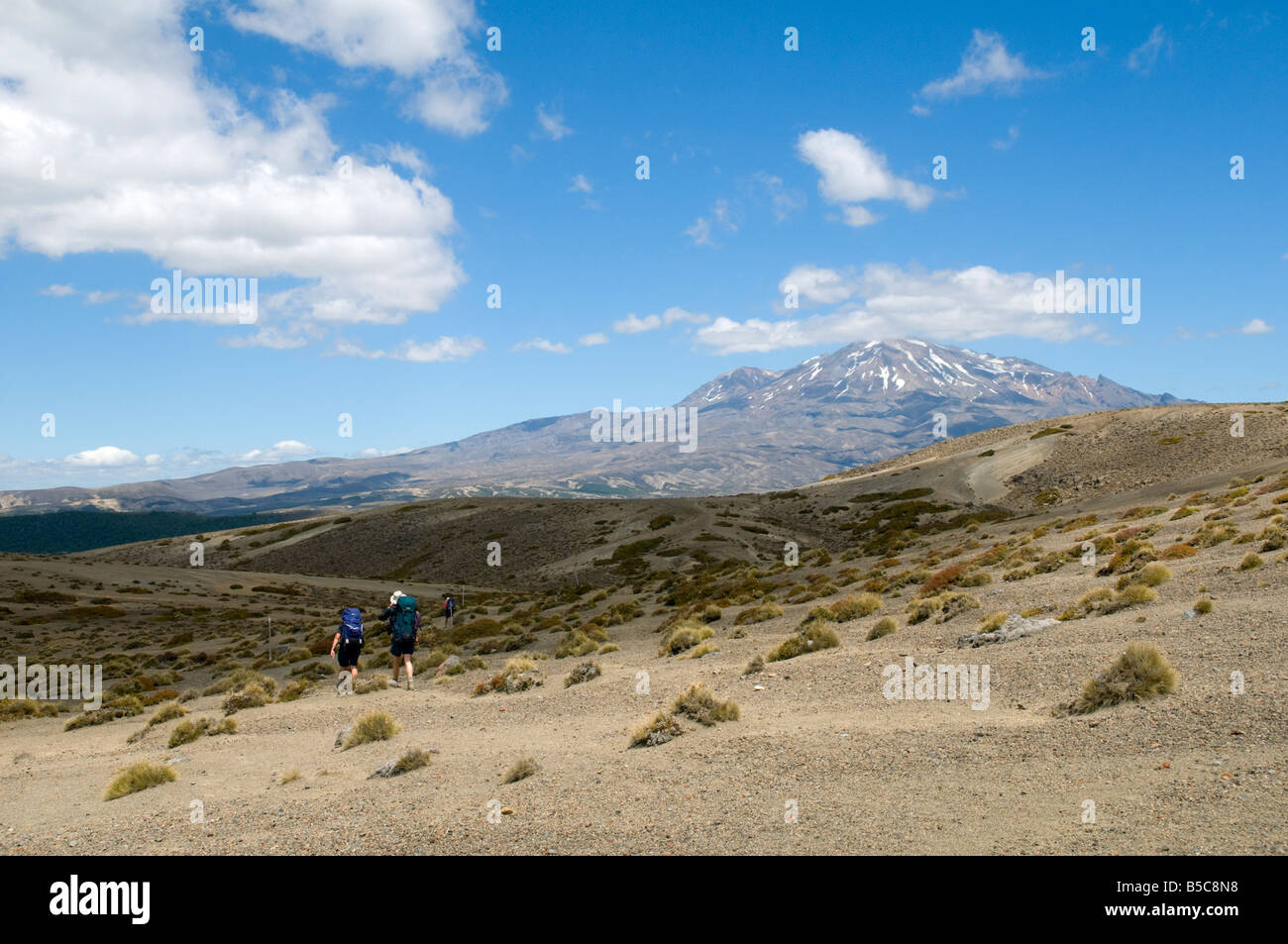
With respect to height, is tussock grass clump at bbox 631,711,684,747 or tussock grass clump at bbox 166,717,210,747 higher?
tussock grass clump at bbox 631,711,684,747

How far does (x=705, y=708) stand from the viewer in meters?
11.9

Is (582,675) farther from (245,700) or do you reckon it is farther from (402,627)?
(245,700)

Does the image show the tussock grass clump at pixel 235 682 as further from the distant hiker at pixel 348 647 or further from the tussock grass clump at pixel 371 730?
the tussock grass clump at pixel 371 730

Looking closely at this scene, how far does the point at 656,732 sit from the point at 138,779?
8267 millimetres

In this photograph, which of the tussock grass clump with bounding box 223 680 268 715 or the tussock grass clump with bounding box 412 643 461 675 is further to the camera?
the tussock grass clump with bounding box 412 643 461 675

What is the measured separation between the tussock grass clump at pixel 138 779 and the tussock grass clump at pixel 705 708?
8289 millimetres

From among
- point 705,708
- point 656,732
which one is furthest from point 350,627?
point 705,708

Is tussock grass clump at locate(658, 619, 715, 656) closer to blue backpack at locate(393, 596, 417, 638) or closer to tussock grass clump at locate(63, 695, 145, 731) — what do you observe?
blue backpack at locate(393, 596, 417, 638)

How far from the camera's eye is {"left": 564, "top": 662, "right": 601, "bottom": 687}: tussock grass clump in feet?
57.8

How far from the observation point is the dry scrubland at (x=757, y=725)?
7465 mm

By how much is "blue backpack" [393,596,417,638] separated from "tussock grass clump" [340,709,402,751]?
19.0 ft

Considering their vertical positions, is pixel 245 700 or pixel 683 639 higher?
pixel 683 639

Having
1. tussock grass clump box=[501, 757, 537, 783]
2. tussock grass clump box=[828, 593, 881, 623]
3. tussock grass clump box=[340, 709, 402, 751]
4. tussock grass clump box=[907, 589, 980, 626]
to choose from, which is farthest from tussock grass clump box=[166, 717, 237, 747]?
tussock grass clump box=[907, 589, 980, 626]

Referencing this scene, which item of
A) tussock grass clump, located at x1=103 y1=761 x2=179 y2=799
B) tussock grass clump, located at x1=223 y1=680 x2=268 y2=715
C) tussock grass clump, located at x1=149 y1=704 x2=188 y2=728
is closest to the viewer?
tussock grass clump, located at x1=103 y1=761 x2=179 y2=799
